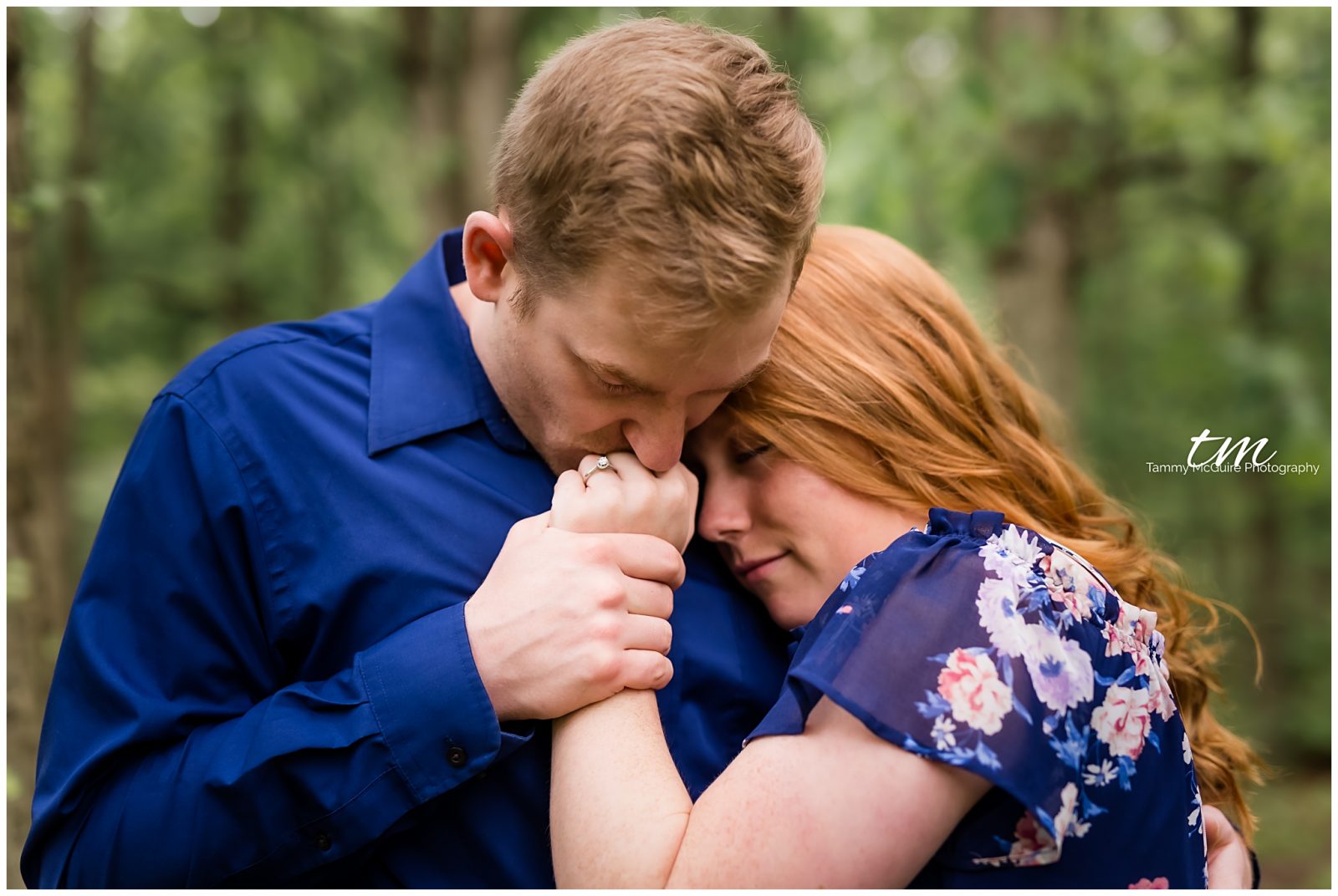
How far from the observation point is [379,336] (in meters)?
2.07

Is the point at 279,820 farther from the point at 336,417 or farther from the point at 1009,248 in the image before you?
the point at 1009,248

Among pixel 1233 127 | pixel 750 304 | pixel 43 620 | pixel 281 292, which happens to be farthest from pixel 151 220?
pixel 750 304

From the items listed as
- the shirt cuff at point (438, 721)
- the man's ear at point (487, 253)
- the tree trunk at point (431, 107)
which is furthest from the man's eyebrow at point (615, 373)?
the tree trunk at point (431, 107)

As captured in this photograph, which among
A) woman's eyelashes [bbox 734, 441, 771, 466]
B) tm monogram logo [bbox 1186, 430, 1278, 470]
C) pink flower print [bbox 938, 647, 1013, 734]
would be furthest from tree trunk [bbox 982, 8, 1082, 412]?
pink flower print [bbox 938, 647, 1013, 734]

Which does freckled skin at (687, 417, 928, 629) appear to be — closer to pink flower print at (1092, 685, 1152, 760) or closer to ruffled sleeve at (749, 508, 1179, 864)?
ruffled sleeve at (749, 508, 1179, 864)

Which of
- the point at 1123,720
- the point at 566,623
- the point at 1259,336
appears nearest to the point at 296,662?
the point at 566,623

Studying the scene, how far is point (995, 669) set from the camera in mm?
1562

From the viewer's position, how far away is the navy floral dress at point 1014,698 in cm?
153

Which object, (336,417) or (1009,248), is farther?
(1009,248)

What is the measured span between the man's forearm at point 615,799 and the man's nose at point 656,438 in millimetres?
406

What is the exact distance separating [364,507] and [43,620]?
6.23 feet

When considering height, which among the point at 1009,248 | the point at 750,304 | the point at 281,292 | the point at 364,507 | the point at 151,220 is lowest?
the point at 281,292

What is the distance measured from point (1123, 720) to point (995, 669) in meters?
0.27

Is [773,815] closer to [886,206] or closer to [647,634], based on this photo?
[647,634]
